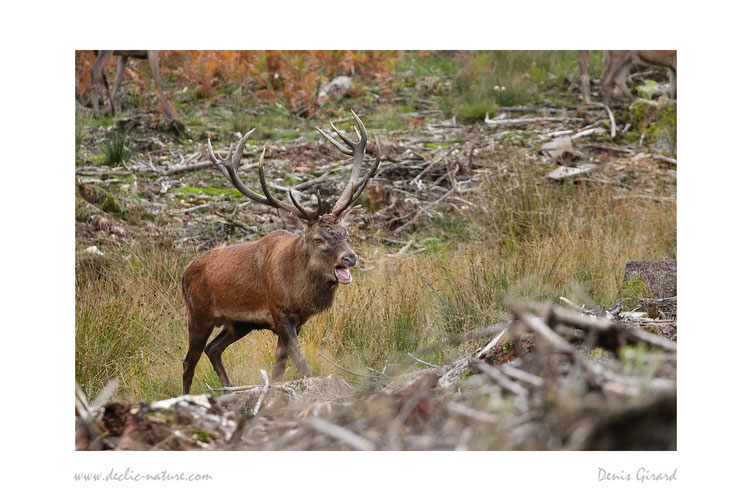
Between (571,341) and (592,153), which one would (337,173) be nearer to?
(592,153)

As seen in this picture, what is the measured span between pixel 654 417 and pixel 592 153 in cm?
997

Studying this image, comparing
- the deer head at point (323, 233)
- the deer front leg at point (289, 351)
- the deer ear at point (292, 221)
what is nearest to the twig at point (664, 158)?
the deer head at point (323, 233)

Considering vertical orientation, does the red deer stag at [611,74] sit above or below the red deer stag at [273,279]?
above

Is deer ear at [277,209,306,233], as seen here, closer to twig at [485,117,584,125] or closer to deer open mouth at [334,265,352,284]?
deer open mouth at [334,265,352,284]

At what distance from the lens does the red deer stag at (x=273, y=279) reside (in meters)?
5.92

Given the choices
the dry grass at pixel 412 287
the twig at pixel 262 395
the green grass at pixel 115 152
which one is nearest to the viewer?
the twig at pixel 262 395

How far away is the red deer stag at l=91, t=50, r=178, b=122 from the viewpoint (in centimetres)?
1098

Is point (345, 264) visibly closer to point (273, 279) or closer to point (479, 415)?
point (273, 279)

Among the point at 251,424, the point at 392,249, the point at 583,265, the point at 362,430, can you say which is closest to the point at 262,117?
the point at 392,249

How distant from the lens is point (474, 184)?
10797 mm

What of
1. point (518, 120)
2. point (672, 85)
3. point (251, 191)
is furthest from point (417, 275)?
point (672, 85)

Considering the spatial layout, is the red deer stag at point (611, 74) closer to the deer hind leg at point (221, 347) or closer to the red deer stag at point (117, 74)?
the red deer stag at point (117, 74)

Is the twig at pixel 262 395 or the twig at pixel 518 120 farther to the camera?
the twig at pixel 518 120

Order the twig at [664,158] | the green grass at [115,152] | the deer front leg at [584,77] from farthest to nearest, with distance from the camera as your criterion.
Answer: the deer front leg at [584,77]
the twig at [664,158]
the green grass at [115,152]
